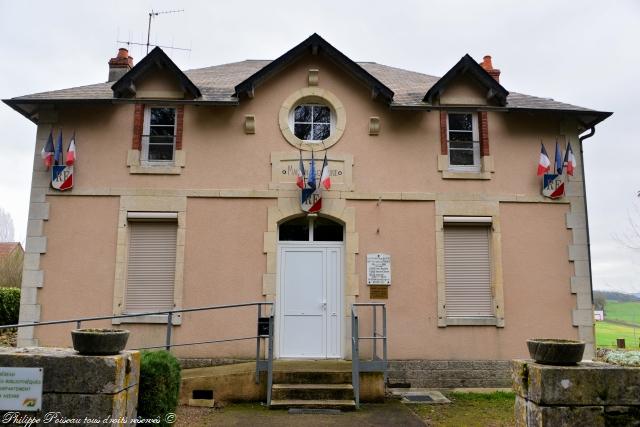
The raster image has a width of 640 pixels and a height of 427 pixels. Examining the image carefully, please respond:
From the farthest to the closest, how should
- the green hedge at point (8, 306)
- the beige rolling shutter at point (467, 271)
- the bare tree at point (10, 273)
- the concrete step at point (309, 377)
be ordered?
the bare tree at point (10, 273)
the green hedge at point (8, 306)
the beige rolling shutter at point (467, 271)
the concrete step at point (309, 377)

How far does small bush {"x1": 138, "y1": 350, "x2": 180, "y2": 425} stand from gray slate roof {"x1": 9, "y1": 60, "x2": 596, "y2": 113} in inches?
198

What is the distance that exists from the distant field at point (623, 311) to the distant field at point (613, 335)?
1898mm

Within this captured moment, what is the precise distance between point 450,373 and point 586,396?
Result: 4.68m

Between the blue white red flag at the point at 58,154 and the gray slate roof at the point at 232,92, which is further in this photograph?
the gray slate roof at the point at 232,92

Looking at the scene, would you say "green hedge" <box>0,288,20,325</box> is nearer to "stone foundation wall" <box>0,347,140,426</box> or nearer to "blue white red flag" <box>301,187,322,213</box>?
"blue white red flag" <box>301,187,322,213</box>

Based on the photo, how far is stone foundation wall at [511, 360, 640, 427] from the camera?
12.2ft

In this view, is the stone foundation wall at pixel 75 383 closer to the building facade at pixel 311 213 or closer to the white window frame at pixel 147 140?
the building facade at pixel 311 213

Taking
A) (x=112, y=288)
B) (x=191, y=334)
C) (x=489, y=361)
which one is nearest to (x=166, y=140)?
(x=112, y=288)

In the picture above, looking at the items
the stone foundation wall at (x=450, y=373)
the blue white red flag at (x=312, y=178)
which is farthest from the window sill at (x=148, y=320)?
the stone foundation wall at (x=450, y=373)

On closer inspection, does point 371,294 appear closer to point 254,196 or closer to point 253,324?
point 253,324

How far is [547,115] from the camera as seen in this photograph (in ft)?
29.9

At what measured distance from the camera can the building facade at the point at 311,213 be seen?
8367 millimetres

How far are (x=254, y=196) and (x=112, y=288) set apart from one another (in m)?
2.74

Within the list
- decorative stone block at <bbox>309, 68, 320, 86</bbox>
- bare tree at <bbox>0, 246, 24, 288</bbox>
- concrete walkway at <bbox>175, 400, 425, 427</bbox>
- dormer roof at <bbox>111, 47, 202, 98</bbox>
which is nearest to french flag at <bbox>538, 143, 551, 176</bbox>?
decorative stone block at <bbox>309, 68, 320, 86</bbox>
